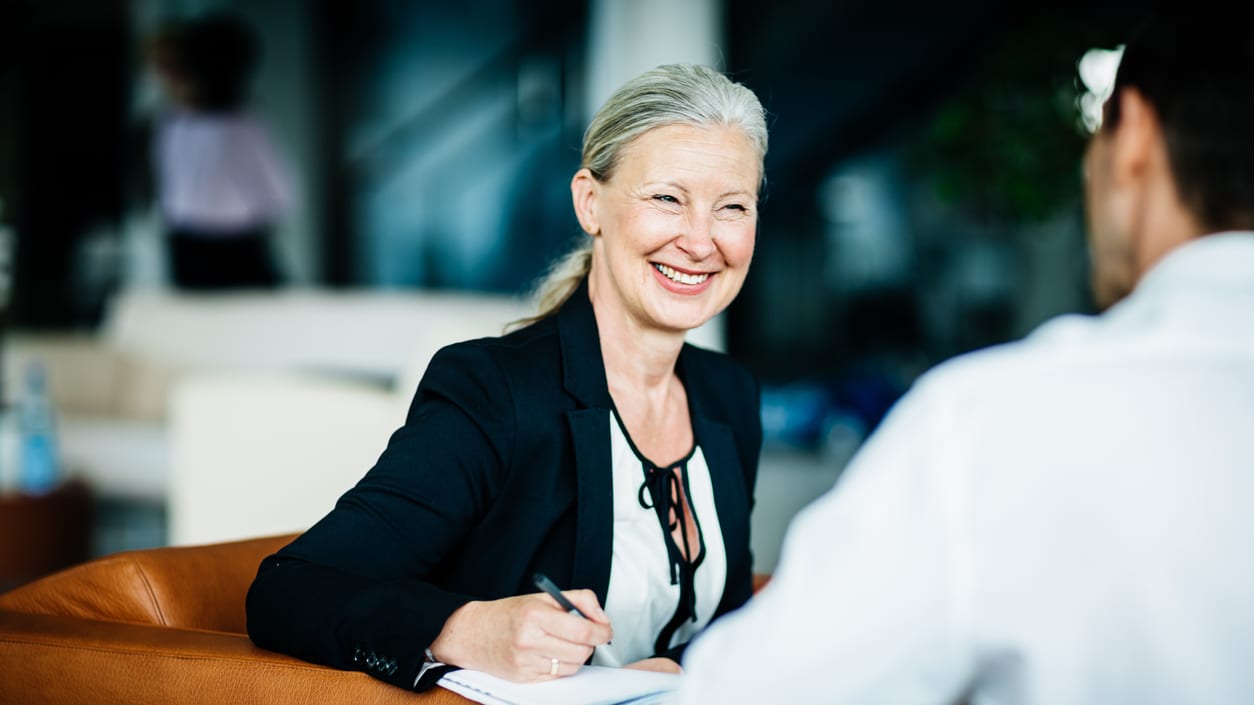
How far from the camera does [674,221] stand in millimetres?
1505

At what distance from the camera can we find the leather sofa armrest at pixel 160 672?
1.20 metres

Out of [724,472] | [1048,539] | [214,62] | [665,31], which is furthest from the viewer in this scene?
[214,62]

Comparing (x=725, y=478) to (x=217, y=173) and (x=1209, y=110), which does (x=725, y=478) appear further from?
(x=217, y=173)

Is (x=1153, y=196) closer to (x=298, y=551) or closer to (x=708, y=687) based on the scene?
(x=708, y=687)

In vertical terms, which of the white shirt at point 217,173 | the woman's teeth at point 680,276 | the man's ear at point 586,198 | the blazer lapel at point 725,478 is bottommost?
the blazer lapel at point 725,478

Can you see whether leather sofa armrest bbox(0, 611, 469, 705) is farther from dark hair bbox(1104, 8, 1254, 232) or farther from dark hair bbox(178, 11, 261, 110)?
dark hair bbox(178, 11, 261, 110)

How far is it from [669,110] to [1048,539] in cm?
82

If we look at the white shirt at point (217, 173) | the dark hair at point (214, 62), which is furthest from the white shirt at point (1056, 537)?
the white shirt at point (217, 173)

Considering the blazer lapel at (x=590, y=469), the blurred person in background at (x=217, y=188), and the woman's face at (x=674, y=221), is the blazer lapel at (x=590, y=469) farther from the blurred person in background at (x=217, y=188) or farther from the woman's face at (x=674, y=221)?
the blurred person in background at (x=217, y=188)

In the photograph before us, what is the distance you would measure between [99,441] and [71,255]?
3.11 m

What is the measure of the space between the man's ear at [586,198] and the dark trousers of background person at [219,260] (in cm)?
450

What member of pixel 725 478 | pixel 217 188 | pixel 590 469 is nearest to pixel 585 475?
pixel 590 469

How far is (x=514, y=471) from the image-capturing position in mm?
1432

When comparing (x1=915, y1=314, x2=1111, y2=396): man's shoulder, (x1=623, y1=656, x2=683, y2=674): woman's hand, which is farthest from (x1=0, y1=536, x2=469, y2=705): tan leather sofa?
(x1=915, y1=314, x2=1111, y2=396): man's shoulder
